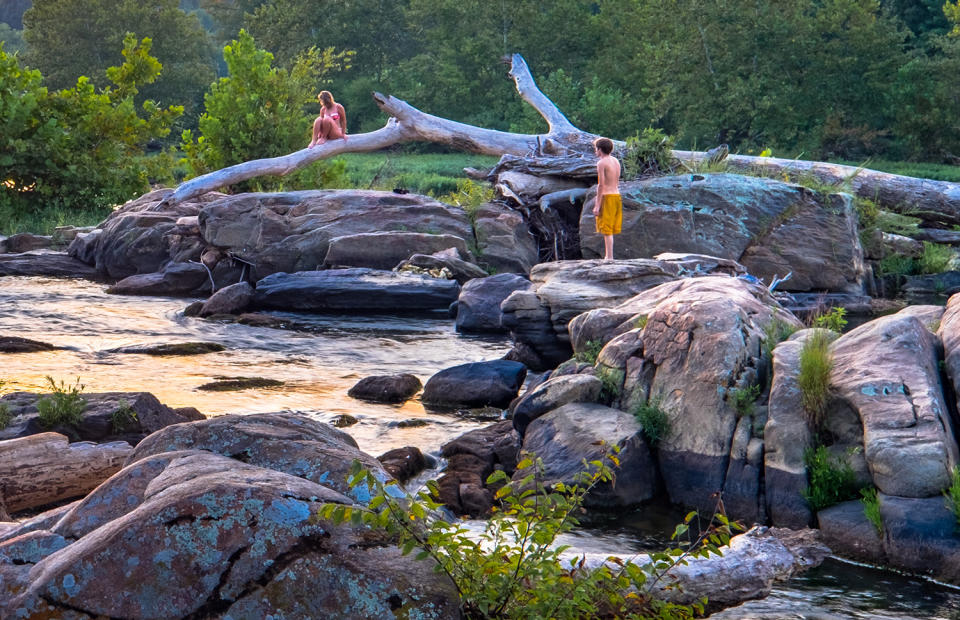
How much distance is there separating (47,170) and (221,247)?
27.4ft

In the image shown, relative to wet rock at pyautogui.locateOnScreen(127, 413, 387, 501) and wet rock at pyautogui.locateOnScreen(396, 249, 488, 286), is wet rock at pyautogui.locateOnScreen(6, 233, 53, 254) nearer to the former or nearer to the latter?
wet rock at pyautogui.locateOnScreen(396, 249, 488, 286)

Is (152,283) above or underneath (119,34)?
underneath

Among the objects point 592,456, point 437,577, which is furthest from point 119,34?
point 437,577

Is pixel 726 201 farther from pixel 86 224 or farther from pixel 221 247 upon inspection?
pixel 86 224

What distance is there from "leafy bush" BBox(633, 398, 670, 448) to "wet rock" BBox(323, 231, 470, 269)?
32.8 ft

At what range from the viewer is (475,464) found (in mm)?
7805

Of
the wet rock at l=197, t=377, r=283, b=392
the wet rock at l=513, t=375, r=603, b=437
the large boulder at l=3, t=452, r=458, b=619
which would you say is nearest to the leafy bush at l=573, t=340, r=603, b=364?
the wet rock at l=513, t=375, r=603, b=437

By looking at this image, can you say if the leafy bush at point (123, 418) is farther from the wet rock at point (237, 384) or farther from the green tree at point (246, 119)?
the green tree at point (246, 119)

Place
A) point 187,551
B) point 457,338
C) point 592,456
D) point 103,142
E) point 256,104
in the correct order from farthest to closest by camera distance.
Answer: point 103,142 < point 256,104 < point 457,338 < point 592,456 < point 187,551

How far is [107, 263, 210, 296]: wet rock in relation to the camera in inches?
673

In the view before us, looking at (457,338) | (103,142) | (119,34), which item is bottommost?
(457,338)

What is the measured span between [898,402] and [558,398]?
264 cm

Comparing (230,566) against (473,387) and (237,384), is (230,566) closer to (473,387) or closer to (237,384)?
(473,387)

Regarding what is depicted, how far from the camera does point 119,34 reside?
167ft
